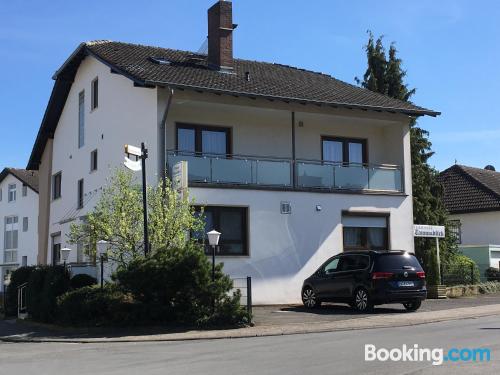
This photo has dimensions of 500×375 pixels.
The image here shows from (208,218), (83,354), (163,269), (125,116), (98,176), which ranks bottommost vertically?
(83,354)

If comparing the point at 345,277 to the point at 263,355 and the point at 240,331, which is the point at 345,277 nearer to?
the point at 240,331

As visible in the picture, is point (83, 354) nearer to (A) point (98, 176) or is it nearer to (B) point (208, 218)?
(B) point (208, 218)

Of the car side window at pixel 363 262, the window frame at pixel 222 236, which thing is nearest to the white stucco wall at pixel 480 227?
the window frame at pixel 222 236

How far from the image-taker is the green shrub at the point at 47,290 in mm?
18656

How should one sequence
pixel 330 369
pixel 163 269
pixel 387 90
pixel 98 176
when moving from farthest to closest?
1. pixel 387 90
2. pixel 98 176
3. pixel 163 269
4. pixel 330 369

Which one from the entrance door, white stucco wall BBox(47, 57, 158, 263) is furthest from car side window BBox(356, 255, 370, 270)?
the entrance door

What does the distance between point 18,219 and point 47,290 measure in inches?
1239

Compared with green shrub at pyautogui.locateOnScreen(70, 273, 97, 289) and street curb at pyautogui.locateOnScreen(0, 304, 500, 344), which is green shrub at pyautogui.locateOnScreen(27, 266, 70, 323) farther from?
street curb at pyautogui.locateOnScreen(0, 304, 500, 344)

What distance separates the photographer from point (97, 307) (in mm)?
17141

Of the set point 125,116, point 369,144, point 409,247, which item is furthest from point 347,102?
point 125,116

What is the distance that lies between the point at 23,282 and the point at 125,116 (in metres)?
6.69

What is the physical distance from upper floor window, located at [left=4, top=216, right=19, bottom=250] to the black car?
3387 centimetres

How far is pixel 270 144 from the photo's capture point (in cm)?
2489

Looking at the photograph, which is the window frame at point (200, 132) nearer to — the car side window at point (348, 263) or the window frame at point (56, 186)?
the car side window at point (348, 263)
